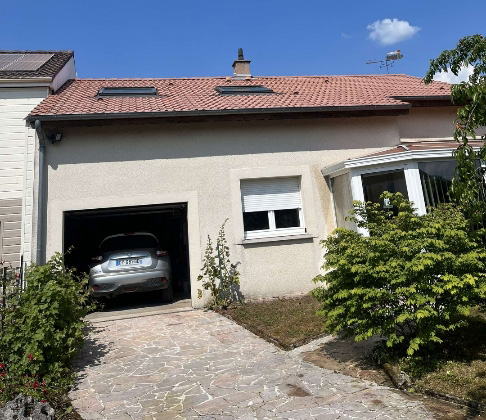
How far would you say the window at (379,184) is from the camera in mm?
7879

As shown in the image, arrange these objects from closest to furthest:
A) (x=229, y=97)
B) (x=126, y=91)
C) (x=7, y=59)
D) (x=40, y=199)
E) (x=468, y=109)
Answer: (x=468, y=109) → (x=40, y=199) → (x=229, y=97) → (x=126, y=91) → (x=7, y=59)

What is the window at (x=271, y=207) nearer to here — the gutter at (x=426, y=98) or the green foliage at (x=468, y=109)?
the gutter at (x=426, y=98)

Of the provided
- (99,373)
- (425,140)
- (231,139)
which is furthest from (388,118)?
(99,373)

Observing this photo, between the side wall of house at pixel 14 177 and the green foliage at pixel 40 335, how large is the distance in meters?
3.06

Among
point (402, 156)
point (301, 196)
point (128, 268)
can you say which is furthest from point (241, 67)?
point (128, 268)

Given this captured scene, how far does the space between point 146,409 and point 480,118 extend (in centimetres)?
416

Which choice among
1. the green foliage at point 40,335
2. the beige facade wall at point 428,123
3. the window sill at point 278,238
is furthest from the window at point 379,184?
the green foliage at point 40,335

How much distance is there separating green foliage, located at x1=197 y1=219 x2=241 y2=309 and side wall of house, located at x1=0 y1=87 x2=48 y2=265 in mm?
3537

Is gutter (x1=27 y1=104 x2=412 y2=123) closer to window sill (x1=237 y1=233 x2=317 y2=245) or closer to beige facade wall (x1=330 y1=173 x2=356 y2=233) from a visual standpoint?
beige facade wall (x1=330 y1=173 x2=356 y2=233)

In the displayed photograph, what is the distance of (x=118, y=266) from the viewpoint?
25.7ft

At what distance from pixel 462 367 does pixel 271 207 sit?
17.3 ft

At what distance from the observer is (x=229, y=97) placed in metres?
9.81

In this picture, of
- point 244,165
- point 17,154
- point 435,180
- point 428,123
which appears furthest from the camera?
point 428,123

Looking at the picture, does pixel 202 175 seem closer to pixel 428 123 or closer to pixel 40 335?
pixel 40 335
